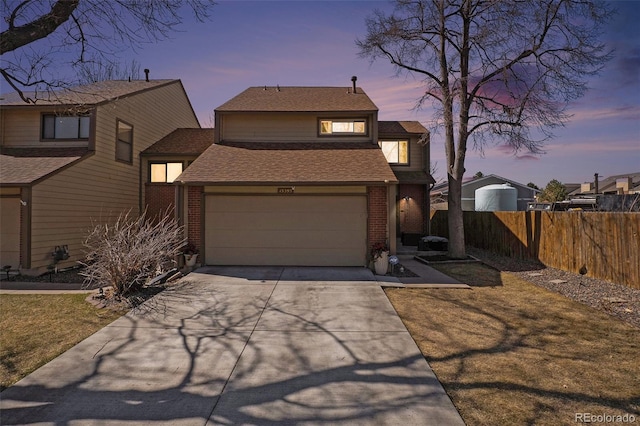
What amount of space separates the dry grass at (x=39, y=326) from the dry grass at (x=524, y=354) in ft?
19.6

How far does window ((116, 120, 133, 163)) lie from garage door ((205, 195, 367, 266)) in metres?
6.90

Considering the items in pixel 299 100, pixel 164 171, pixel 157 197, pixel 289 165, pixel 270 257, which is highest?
pixel 299 100

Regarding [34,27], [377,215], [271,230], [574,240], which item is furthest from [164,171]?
[574,240]

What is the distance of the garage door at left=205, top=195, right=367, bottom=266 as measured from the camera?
37.9ft

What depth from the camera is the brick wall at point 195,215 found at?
11.5 m

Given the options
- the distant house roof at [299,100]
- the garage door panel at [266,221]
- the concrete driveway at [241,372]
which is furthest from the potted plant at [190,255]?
the distant house roof at [299,100]

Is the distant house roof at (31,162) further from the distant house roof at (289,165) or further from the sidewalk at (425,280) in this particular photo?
the sidewalk at (425,280)

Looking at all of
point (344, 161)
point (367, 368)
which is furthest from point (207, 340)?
point (344, 161)

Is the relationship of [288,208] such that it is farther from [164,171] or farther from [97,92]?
[97,92]

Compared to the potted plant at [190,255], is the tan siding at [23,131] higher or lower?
higher

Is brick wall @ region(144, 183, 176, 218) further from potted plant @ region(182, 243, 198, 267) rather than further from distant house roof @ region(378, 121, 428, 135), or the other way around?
distant house roof @ region(378, 121, 428, 135)

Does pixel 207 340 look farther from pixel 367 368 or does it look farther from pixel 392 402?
pixel 392 402

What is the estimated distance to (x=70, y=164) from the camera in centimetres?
1241

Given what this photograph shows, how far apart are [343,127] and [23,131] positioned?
1350cm
